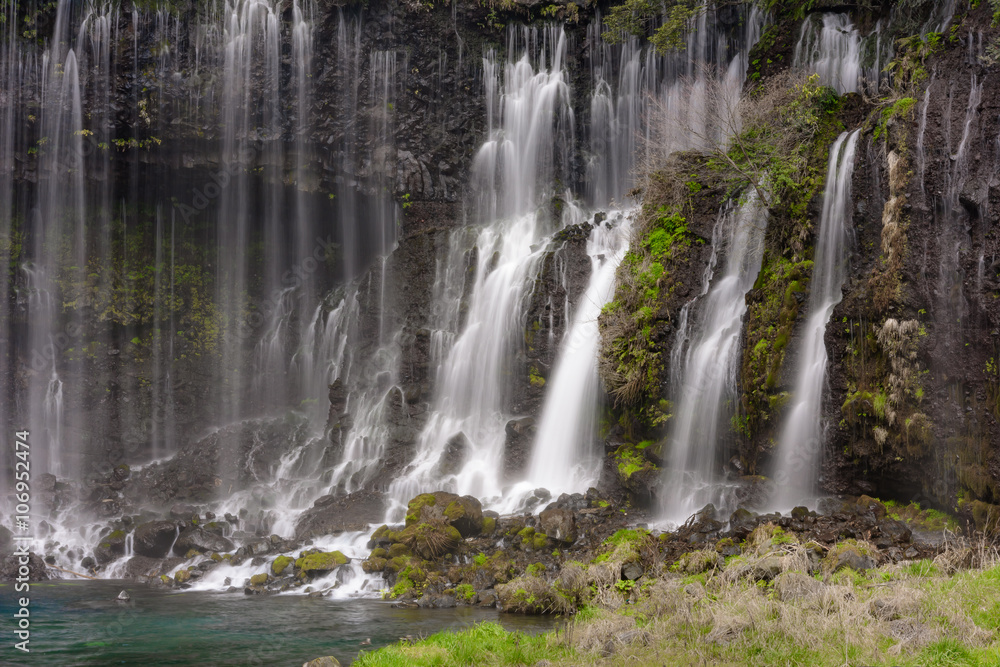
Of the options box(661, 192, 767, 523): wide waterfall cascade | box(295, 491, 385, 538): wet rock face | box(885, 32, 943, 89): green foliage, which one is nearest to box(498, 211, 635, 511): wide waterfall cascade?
box(661, 192, 767, 523): wide waterfall cascade

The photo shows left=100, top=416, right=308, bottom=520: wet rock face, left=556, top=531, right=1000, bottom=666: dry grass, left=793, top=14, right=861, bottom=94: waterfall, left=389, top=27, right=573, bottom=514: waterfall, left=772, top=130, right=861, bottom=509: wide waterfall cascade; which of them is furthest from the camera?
left=100, top=416, right=308, bottom=520: wet rock face

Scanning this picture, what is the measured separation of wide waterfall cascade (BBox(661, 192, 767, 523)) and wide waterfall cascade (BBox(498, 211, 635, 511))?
119 inches

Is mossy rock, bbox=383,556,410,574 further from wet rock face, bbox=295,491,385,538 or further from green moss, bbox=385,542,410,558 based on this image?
wet rock face, bbox=295,491,385,538

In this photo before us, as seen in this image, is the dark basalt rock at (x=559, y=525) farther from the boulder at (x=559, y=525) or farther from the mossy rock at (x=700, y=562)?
the mossy rock at (x=700, y=562)

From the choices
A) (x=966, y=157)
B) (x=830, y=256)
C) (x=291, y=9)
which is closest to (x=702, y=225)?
(x=830, y=256)

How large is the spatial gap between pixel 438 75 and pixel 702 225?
1567 cm

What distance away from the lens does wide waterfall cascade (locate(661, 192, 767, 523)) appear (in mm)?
16719

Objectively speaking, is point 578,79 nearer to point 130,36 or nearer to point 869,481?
point 130,36

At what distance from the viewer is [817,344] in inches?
605

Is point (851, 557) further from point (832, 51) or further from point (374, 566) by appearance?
point (832, 51)

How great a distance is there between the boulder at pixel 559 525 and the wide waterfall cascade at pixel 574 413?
283 cm

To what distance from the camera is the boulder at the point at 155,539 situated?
19500mm

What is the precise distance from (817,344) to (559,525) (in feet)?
21.8

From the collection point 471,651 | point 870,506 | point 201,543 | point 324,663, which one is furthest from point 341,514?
point 870,506
